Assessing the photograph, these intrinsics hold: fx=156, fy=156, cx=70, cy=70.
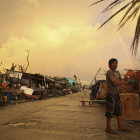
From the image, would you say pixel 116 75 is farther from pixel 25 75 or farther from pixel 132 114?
pixel 25 75

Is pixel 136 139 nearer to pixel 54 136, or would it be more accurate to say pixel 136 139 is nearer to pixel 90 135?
pixel 90 135

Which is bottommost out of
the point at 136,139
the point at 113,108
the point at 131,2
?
the point at 136,139

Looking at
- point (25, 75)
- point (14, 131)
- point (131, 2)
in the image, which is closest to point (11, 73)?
point (25, 75)

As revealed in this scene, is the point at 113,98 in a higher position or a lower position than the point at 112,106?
higher

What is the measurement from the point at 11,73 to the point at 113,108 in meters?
19.1

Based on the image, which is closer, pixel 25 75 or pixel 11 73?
pixel 11 73

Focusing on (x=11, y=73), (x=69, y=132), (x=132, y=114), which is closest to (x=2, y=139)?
(x=69, y=132)

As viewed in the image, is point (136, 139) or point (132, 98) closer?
point (136, 139)

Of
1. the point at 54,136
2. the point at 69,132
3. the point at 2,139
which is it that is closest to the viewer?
the point at 2,139

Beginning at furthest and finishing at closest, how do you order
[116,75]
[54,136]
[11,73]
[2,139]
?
[11,73] → [116,75] → [54,136] → [2,139]

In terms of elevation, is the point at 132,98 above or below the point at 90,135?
above

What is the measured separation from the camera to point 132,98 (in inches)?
194

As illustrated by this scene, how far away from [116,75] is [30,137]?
253cm

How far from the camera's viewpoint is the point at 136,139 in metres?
3.29
